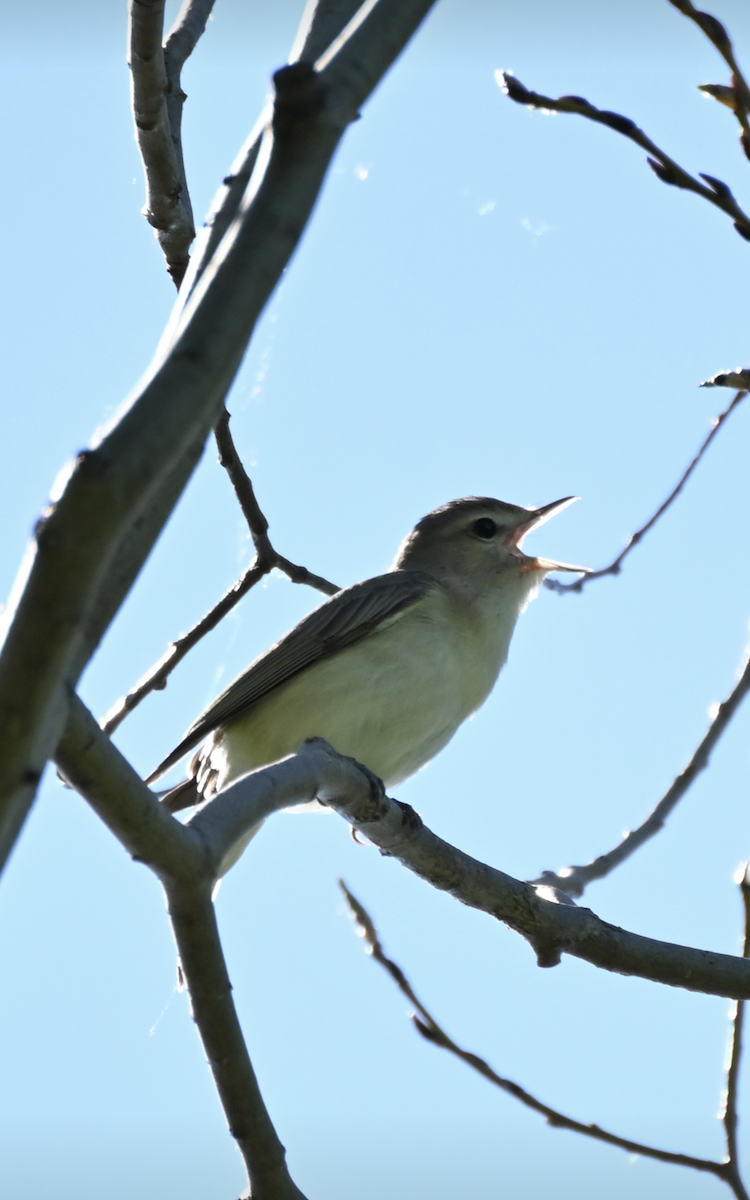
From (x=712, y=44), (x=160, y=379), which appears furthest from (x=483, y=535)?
(x=160, y=379)

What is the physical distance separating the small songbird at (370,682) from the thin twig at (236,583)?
48 centimetres

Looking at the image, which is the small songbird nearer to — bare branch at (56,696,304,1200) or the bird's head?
the bird's head

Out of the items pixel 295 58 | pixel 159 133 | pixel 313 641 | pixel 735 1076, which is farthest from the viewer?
pixel 313 641

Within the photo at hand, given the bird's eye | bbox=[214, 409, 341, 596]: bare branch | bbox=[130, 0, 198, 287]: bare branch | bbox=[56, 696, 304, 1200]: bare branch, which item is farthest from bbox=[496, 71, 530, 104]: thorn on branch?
the bird's eye

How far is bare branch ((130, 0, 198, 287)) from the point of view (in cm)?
384

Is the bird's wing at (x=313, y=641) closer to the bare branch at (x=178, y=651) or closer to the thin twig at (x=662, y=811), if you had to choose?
the bare branch at (x=178, y=651)

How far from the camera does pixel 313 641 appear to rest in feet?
18.8

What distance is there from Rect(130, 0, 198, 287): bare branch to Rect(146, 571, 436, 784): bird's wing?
5.95 feet

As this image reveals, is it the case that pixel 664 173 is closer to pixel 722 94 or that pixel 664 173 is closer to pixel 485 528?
pixel 722 94

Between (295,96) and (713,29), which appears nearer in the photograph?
(295,96)

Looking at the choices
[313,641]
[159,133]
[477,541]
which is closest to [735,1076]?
[313,641]

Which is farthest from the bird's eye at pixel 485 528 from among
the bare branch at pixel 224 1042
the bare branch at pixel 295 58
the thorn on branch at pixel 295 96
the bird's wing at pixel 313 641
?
the thorn on branch at pixel 295 96

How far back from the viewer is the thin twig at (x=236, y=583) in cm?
465

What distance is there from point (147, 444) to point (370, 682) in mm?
4003
